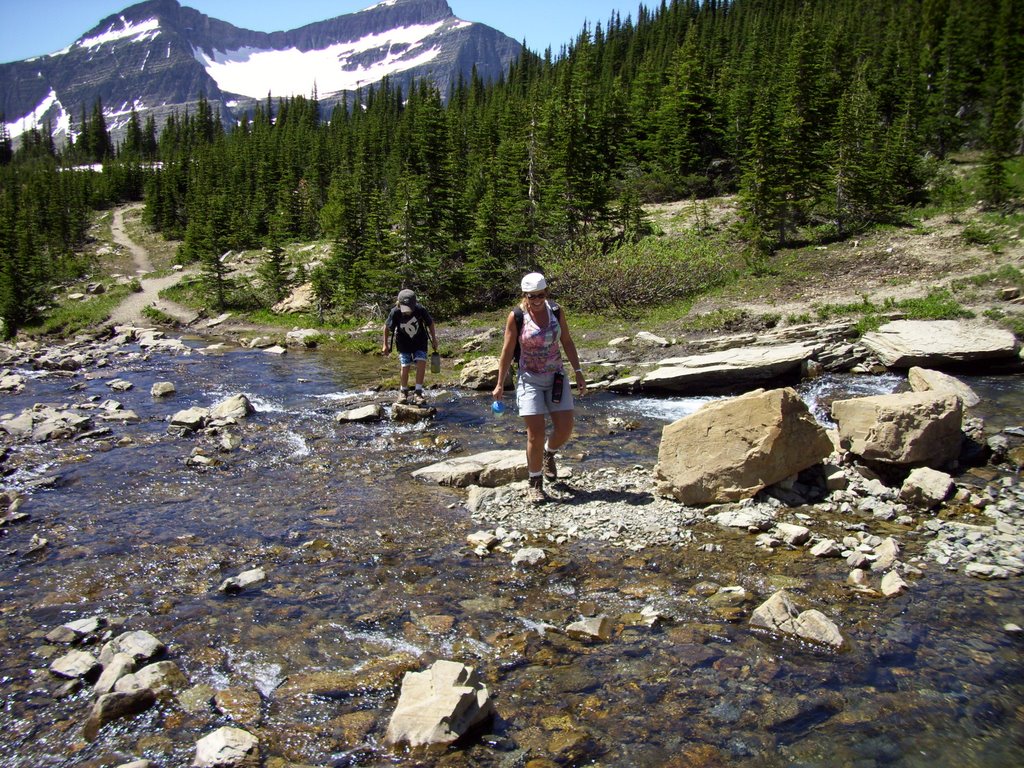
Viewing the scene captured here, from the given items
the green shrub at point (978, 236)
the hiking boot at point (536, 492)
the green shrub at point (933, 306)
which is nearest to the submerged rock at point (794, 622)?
the hiking boot at point (536, 492)

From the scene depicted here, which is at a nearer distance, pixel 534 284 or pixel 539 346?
pixel 534 284

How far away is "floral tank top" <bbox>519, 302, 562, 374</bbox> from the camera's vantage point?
7.65 m

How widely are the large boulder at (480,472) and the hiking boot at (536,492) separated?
0.76 meters

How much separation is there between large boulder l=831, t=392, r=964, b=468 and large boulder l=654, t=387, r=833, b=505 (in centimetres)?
94

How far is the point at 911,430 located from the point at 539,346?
5241 mm

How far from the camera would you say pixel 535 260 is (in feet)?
98.6

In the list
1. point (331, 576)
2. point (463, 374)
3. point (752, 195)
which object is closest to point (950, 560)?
point (331, 576)

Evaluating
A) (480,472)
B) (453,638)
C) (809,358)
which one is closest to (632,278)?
(809,358)

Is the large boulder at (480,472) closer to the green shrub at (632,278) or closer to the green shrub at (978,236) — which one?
the green shrub at (632,278)

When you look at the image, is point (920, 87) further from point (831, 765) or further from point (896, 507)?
point (831, 765)

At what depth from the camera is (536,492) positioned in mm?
8312

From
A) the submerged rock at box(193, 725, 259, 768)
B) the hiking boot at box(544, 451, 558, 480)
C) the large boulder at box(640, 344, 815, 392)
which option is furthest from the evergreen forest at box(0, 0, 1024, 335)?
the submerged rock at box(193, 725, 259, 768)

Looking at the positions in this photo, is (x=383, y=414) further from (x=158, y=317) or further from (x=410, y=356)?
(x=158, y=317)

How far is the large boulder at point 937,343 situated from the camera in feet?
48.5
